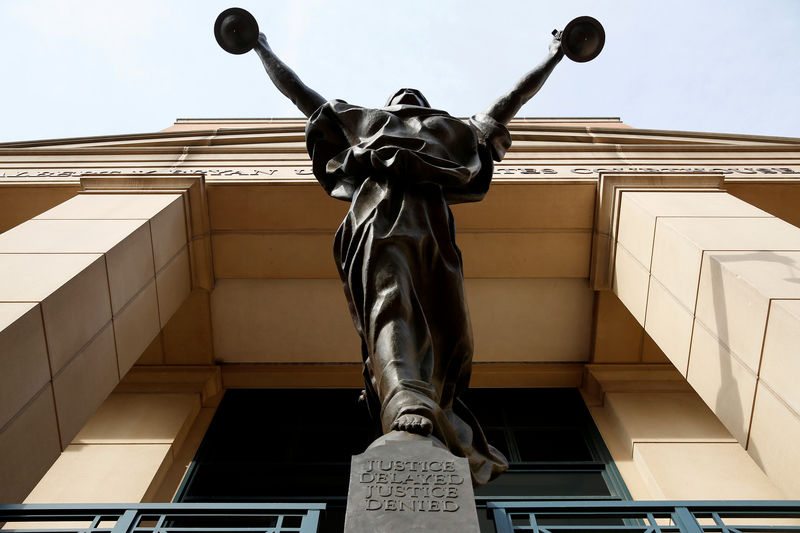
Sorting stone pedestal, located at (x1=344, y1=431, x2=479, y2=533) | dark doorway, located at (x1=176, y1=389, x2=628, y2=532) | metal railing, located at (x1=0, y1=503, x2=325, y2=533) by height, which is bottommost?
stone pedestal, located at (x1=344, y1=431, x2=479, y2=533)

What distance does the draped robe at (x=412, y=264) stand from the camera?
11.9 feet

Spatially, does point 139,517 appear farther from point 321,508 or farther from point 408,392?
point 408,392

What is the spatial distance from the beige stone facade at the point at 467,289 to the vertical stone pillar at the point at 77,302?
0.03 meters


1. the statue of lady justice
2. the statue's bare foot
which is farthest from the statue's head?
the statue's bare foot

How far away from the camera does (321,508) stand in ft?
12.2

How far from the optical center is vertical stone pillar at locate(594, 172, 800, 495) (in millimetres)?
4844

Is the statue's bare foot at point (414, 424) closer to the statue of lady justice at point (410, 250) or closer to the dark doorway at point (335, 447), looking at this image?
the statue of lady justice at point (410, 250)

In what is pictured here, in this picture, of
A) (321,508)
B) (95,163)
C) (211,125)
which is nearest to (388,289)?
(321,508)

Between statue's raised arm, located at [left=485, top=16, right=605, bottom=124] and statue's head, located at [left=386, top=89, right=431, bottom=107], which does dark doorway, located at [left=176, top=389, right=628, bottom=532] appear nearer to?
statue's head, located at [left=386, top=89, right=431, bottom=107]

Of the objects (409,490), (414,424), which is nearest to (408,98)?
(414,424)

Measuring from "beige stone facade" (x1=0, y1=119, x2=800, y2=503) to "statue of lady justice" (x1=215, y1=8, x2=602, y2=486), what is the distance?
2456mm

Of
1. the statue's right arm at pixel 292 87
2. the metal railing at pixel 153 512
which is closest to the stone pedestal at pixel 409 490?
the metal railing at pixel 153 512

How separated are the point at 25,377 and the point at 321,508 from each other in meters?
2.49

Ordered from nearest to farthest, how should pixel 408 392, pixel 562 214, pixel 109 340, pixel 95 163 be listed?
1. pixel 408 392
2. pixel 109 340
3. pixel 562 214
4. pixel 95 163
